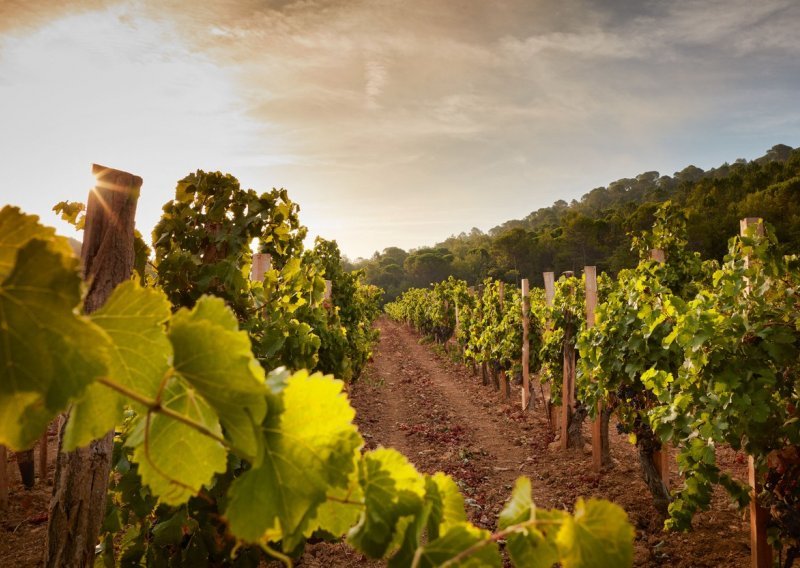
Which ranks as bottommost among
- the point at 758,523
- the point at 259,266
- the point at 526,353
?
the point at 758,523

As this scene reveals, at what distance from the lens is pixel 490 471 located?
7.18 m

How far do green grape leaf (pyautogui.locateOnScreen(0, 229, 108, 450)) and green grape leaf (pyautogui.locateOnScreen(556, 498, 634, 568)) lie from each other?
0.59 meters

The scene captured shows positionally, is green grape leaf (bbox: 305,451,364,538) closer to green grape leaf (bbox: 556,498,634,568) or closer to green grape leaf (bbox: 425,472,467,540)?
green grape leaf (bbox: 425,472,467,540)

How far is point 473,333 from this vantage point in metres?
14.1

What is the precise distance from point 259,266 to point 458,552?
13.0 ft

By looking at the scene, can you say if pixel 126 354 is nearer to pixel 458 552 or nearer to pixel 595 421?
pixel 458 552

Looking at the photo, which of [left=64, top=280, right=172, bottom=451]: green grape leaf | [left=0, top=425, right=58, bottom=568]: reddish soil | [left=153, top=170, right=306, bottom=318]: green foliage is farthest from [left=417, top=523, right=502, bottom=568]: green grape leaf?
[left=0, top=425, right=58, bottom=568]: reddish soil

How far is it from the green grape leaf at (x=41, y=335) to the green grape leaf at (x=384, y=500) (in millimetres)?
428

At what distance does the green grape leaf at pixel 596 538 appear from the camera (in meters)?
0.62

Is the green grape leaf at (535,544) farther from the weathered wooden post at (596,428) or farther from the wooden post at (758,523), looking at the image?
the weathered wooden post at (596,428)

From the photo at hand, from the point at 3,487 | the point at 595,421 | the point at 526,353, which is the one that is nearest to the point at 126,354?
the point at 3,487

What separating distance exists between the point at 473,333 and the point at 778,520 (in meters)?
10.7

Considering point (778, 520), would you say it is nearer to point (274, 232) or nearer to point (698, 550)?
point (698, 550)

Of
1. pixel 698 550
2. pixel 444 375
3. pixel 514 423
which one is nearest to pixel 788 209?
pixel 444 375
